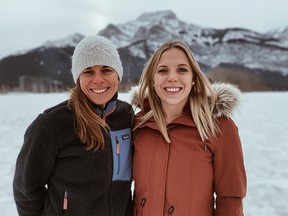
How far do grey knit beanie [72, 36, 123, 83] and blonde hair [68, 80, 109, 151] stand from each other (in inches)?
8.0

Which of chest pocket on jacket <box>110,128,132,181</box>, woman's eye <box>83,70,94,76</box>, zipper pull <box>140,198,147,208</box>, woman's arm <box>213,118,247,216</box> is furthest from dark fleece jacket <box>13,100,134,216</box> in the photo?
woman's arm <box>213,118,247,216</box>

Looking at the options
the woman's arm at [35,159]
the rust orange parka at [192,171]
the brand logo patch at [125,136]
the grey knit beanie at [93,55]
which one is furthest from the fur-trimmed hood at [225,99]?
the woman's arm at [35,159]

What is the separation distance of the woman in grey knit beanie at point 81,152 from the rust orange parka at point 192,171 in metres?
0.19

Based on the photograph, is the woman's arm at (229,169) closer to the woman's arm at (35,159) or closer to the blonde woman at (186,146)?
the blonde woman at (186,146)

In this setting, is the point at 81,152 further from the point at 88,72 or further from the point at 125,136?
the point at 88,72

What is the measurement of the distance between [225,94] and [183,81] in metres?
0.29

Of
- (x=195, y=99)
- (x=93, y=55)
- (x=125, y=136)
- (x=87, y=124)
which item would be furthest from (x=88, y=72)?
(x=195, y=99)

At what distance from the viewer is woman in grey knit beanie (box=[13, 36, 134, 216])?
5.79 ft

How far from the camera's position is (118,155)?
1930 mm

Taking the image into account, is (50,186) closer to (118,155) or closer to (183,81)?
(118,155)

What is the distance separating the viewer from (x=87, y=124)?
180 cm

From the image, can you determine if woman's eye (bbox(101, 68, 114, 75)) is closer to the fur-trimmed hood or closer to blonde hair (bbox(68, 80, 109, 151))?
blonde hair (bbox(68, 80, 109, 151))

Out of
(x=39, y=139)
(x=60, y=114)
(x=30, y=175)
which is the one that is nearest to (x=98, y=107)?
(x=60, y=114)

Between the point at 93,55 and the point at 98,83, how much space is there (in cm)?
19
